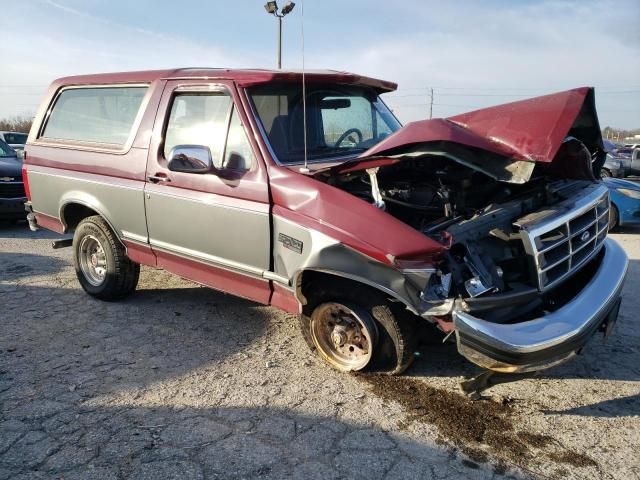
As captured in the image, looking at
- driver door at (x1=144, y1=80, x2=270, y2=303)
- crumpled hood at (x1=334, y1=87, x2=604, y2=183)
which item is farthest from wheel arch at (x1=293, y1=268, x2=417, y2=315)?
crumpled hood at (x1=334, y1=87, x2=604, y2=183)

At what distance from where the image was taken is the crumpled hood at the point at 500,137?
9.45 feet

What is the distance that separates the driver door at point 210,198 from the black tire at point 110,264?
2.16 feet

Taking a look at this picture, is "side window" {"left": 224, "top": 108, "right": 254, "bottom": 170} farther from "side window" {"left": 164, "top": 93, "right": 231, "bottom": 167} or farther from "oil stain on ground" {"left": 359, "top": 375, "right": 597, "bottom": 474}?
"oil stain on ground" {"left": 359, "top": 375, "right": 597, "bottom": 474}

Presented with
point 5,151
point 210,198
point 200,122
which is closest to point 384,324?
point 210,198

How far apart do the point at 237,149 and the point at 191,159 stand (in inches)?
13.7

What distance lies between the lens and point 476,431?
291 centimetres

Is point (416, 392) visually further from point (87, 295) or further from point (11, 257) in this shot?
point (11, 257)

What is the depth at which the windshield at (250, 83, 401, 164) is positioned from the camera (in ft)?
12.2

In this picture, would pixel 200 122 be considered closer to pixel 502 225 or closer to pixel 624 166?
pixel 502 225

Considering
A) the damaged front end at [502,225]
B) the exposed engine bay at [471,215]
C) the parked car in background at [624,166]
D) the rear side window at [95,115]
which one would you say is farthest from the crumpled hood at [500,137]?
the parked car in background at [624,166]

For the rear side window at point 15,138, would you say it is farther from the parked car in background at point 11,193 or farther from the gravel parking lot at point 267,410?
the gravel parking lot at point 267,410

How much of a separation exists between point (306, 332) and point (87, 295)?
272 centimetres

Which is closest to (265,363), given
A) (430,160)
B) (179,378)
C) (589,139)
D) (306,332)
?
(306,332)

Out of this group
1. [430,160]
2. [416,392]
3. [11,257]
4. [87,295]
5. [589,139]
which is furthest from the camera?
[11,257]
